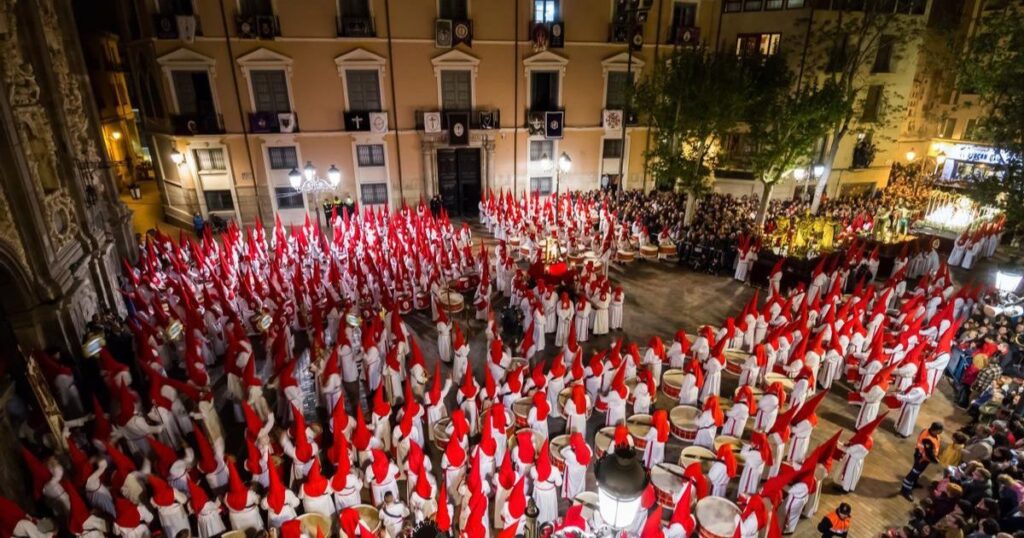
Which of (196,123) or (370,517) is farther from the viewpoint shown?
(196,123)

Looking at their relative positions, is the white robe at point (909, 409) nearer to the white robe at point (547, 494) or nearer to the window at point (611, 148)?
the white robe at point (547, 494)

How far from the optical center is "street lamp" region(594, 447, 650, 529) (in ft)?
13.6

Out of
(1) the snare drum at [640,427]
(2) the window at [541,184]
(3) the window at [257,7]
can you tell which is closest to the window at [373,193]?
(2) the window at [541,184]

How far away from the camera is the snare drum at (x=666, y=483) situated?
28.3ft

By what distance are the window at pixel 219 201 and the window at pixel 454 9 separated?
12684mm

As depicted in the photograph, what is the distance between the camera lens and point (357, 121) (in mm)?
24312

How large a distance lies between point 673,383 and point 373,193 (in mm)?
18956

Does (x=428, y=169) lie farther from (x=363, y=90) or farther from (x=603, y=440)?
(x=603, y=440)

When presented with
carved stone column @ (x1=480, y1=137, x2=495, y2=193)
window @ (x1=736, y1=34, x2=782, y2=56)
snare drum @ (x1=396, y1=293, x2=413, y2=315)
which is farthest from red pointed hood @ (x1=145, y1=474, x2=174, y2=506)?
window @ (x1=736, y1=34, x2=782, y2=56)

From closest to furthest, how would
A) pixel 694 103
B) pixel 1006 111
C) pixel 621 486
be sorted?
pixel 621 486 < pixel 1006 111 < pixel 694 103

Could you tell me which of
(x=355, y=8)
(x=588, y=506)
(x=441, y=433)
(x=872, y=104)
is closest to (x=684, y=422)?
(x=588, y=506)

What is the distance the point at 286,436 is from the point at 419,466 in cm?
275

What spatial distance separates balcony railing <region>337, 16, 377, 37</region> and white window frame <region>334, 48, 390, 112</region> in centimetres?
68

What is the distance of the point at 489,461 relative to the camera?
905 centimetres
